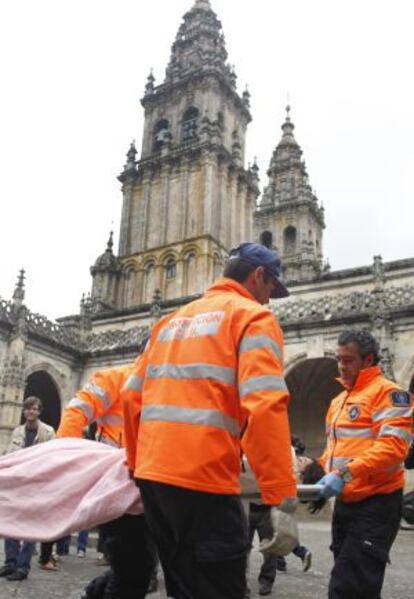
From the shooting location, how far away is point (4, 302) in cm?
2144

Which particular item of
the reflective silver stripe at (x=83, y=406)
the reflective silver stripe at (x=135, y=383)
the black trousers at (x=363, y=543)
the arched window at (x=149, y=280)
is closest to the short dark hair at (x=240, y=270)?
the reflective silver stripe at (x=135, y=383)

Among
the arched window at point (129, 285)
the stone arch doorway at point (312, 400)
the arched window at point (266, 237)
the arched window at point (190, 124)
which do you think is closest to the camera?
the stone arch doorway at point (312, 400)

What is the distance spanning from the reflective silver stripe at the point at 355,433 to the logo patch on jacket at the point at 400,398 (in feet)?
0.80

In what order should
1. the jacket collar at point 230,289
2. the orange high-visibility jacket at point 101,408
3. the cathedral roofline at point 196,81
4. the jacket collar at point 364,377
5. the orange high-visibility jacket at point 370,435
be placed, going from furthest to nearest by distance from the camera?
the cathedral roofline at point 196,81 → the orange high-visibility jacket at point 101,408 → the jacket collar at point 364,377 → the orange high-visibility jacket at point 370,435 → the jacket collar at point 230,289

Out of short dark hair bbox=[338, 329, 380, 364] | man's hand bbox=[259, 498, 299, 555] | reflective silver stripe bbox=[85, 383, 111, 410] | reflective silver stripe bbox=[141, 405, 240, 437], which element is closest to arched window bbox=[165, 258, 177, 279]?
reflective silver stripe bbox=[85, 383, 111, 410]

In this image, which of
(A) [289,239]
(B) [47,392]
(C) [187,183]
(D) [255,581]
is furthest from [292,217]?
(D) [255,581]

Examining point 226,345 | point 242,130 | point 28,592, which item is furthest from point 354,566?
point 242,130

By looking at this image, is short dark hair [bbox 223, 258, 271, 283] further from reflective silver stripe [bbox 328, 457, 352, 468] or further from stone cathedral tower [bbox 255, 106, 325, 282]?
stone cathedral tower [bbox 255, 106, 325, 282]

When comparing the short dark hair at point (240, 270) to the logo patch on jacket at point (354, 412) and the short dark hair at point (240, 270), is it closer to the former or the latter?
the short dark hair at point (240, 270)

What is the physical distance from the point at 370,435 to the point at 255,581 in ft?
10.6

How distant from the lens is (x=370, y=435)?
147 inches

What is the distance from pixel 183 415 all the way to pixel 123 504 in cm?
59

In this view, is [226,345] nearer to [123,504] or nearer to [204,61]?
[123,504]

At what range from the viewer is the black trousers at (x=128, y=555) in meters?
3.05
